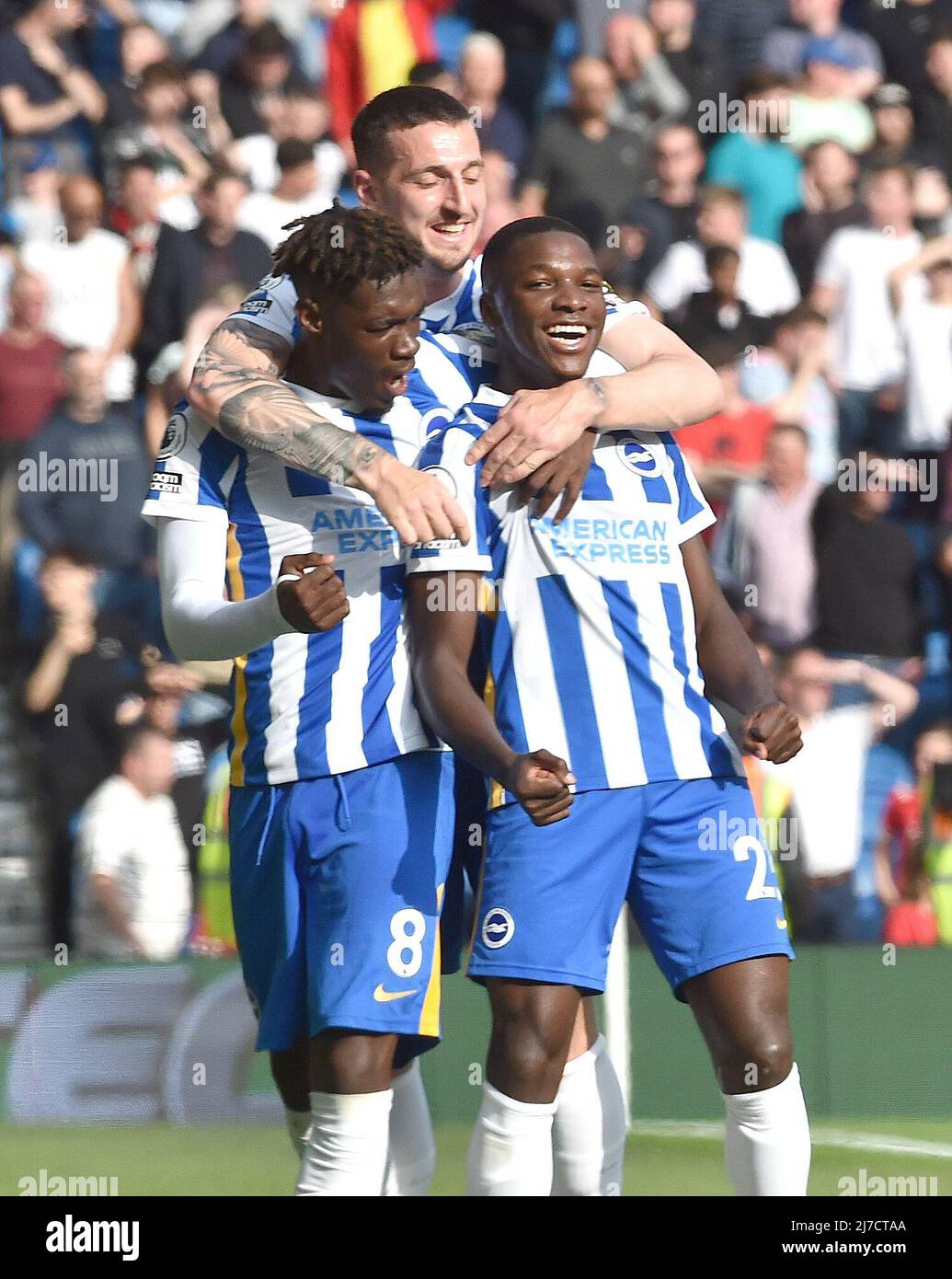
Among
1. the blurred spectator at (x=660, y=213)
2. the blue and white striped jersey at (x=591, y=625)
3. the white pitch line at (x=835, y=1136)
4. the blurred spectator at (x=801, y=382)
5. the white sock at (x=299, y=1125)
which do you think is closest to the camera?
the blue and white striped jersey at (x=591, y=625)

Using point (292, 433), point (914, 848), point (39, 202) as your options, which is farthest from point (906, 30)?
point (292, 433)

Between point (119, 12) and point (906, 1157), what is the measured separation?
6280 millimetres

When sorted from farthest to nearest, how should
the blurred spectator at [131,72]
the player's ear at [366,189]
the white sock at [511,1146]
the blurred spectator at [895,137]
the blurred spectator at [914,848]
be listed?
the blurred spectator at [895,137] → the blurred spectator at [131,72] → the blurred spectator at [914,848] → the player's ear at [366,189] → the white sock at [511,1146]

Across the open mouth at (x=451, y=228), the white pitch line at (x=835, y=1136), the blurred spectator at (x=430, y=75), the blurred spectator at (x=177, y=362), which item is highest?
the blurred spectator at (x=430, y=75)

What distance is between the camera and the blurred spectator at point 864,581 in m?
7.74

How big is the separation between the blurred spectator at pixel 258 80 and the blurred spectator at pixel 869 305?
258cm

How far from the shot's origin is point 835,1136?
643 centimetres

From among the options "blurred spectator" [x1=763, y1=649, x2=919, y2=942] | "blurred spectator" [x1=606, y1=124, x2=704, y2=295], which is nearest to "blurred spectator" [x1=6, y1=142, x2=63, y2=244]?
"blurred spectator" [x1=606, y1=124, x2=704, y2=295]

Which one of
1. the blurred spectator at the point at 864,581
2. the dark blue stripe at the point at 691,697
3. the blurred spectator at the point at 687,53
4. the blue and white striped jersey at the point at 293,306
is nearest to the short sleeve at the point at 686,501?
the dark blue stripe at the point at 691,697

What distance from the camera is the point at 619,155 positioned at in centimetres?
905

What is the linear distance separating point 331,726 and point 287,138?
5417 millimetres

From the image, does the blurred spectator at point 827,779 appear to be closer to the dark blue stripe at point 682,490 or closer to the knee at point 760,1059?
the dark blue stripe at point 682,490

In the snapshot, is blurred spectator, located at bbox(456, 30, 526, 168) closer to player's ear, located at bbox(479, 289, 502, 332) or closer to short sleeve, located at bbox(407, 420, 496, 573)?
player's ear, located at bbox(479, 289, 502, 332)

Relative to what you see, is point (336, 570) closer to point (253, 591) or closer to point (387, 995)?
point (253, 591)
